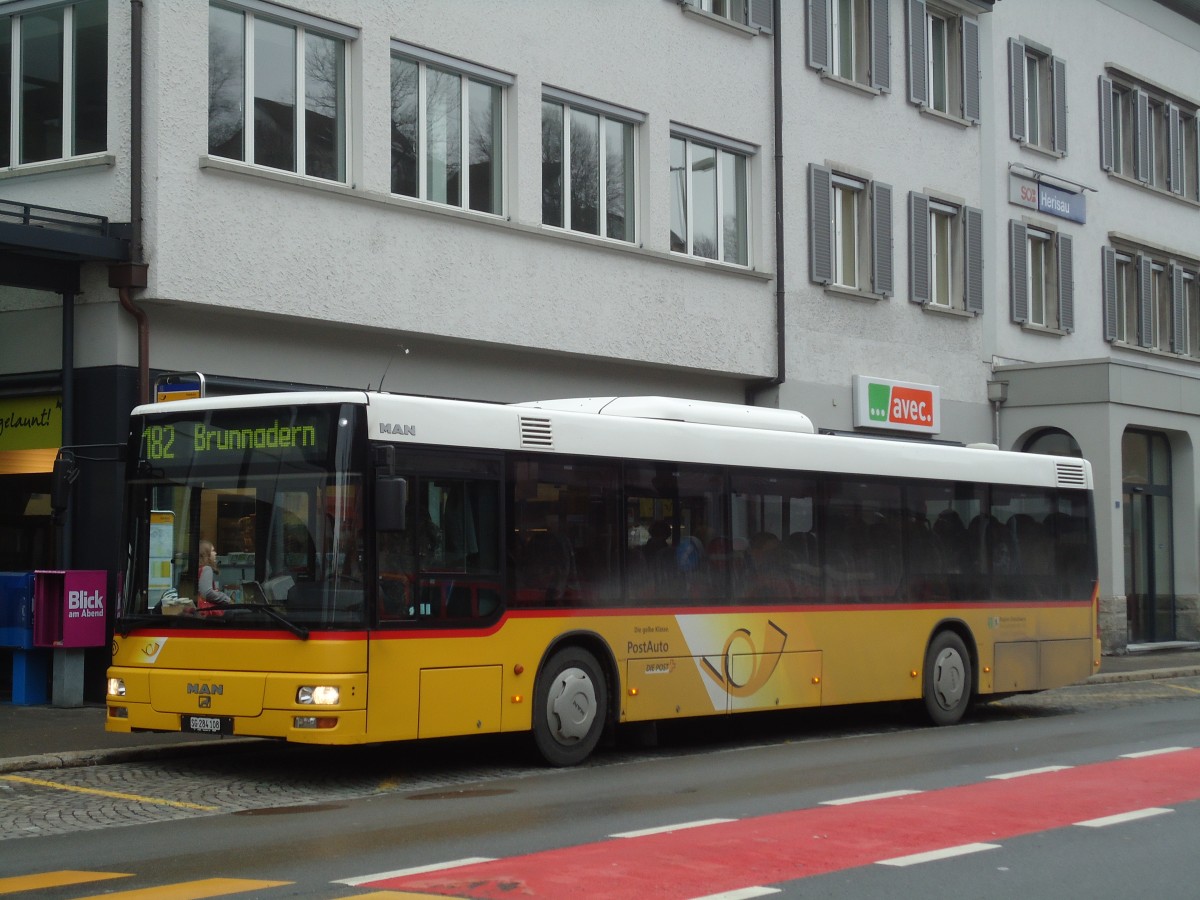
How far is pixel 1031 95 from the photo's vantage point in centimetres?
2995

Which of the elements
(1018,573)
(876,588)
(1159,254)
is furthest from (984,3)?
(876,588)

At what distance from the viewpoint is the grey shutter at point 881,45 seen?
84.9 ft

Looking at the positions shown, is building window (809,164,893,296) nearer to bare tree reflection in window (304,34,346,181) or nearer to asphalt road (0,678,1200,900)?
bare tree reflection in window (304,34,346,181)

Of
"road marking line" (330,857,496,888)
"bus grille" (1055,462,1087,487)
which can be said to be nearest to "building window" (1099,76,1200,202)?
"bus grille" (1055,462,1087,487)

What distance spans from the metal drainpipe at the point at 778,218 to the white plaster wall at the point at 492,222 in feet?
0.43

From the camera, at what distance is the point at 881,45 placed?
26094 mm

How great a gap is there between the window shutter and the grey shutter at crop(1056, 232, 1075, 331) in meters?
2.20

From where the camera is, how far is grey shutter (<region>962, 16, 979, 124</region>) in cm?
2798

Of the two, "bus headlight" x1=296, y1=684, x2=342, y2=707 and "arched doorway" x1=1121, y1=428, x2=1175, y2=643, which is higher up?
"arched doorway" x1=1121, y1=428, x2=1175, y2=643

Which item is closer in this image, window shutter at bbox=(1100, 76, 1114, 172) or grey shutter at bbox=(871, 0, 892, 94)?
grey shutter at bbox=(871, 0, 892, 94)

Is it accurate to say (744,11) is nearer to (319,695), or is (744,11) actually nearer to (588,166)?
(588,166)

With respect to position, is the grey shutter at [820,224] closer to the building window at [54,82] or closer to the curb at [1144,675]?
the curb at [1144,675]

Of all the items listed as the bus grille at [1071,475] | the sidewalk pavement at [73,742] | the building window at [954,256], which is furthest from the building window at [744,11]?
the sidewalk pavement at [73,742]

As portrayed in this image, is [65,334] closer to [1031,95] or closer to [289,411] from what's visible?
[289,411]
